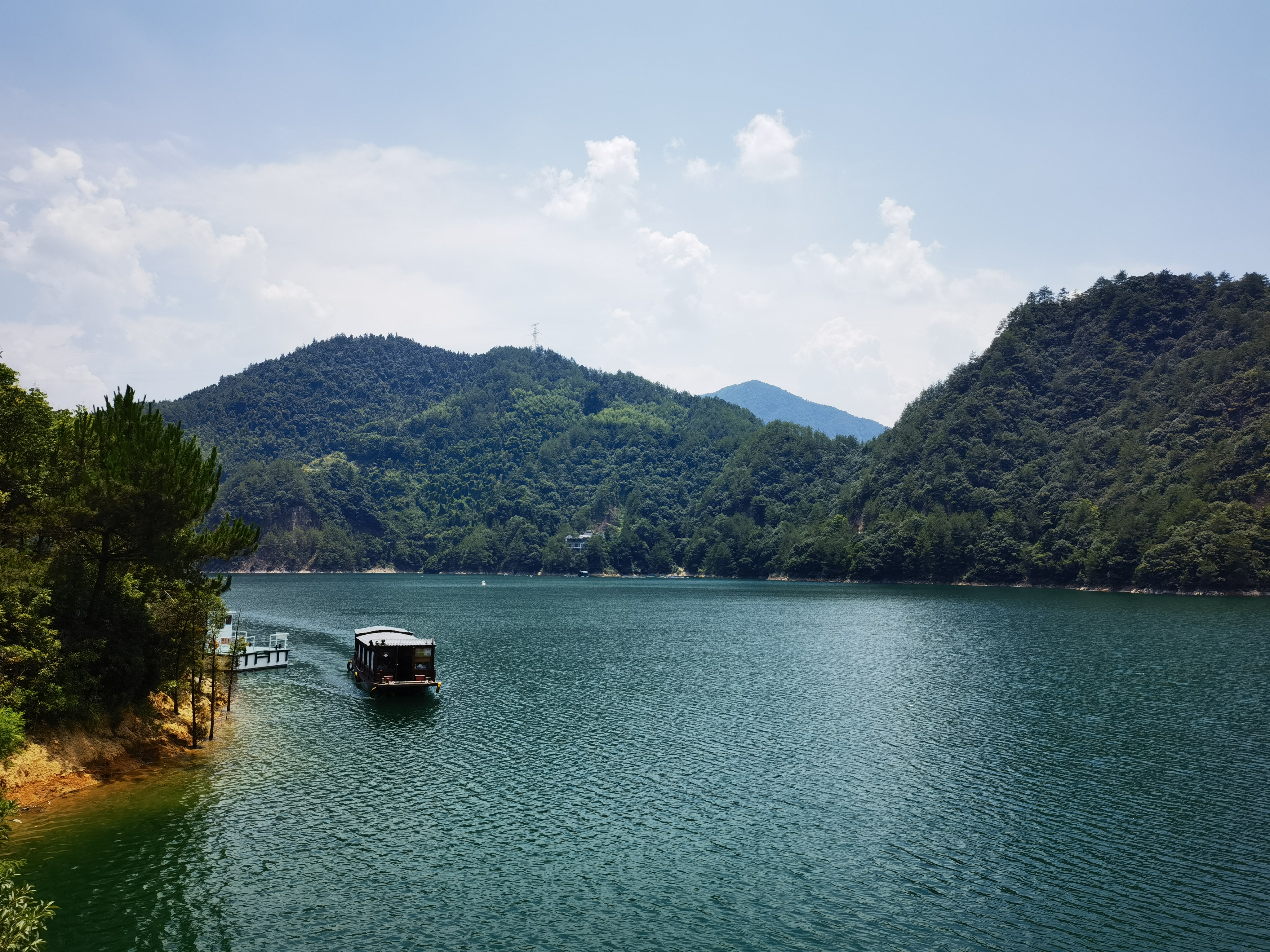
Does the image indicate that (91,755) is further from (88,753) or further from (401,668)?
(401,668)

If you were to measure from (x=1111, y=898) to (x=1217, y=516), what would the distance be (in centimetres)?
14191

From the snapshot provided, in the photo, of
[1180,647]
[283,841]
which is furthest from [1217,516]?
[283,841]

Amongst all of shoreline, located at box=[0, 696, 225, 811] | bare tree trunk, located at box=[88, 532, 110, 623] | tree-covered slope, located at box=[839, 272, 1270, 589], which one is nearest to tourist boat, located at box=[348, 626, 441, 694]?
shoreline, located at box=[0, 696, 225, 811]

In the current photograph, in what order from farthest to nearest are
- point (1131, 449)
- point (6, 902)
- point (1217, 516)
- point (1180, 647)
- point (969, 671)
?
point (1131, 449) < point (1217, 516) < point (1180, 647) < point (969, 671) < point (6, 902)

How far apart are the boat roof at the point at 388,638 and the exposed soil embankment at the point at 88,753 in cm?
1722

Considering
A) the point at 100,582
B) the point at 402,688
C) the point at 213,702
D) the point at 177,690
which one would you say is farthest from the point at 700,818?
the point at 402,688

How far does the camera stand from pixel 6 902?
18078 mm

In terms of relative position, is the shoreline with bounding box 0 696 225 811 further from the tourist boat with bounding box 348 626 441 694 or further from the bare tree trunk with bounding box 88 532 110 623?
the tourist boat with bounding box 348 626 441 694

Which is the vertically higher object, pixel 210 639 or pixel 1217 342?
pixel 1217 342

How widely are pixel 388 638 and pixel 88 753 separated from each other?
27177 mm

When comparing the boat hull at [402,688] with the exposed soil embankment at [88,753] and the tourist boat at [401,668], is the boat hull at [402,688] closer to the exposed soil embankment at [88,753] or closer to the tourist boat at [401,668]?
the tourist boat at [401,668]

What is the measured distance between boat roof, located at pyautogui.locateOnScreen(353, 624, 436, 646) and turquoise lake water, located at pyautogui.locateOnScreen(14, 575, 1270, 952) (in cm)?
395

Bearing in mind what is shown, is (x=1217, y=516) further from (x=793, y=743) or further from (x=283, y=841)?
(x=283, y=841)

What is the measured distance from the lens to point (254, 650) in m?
66.2
